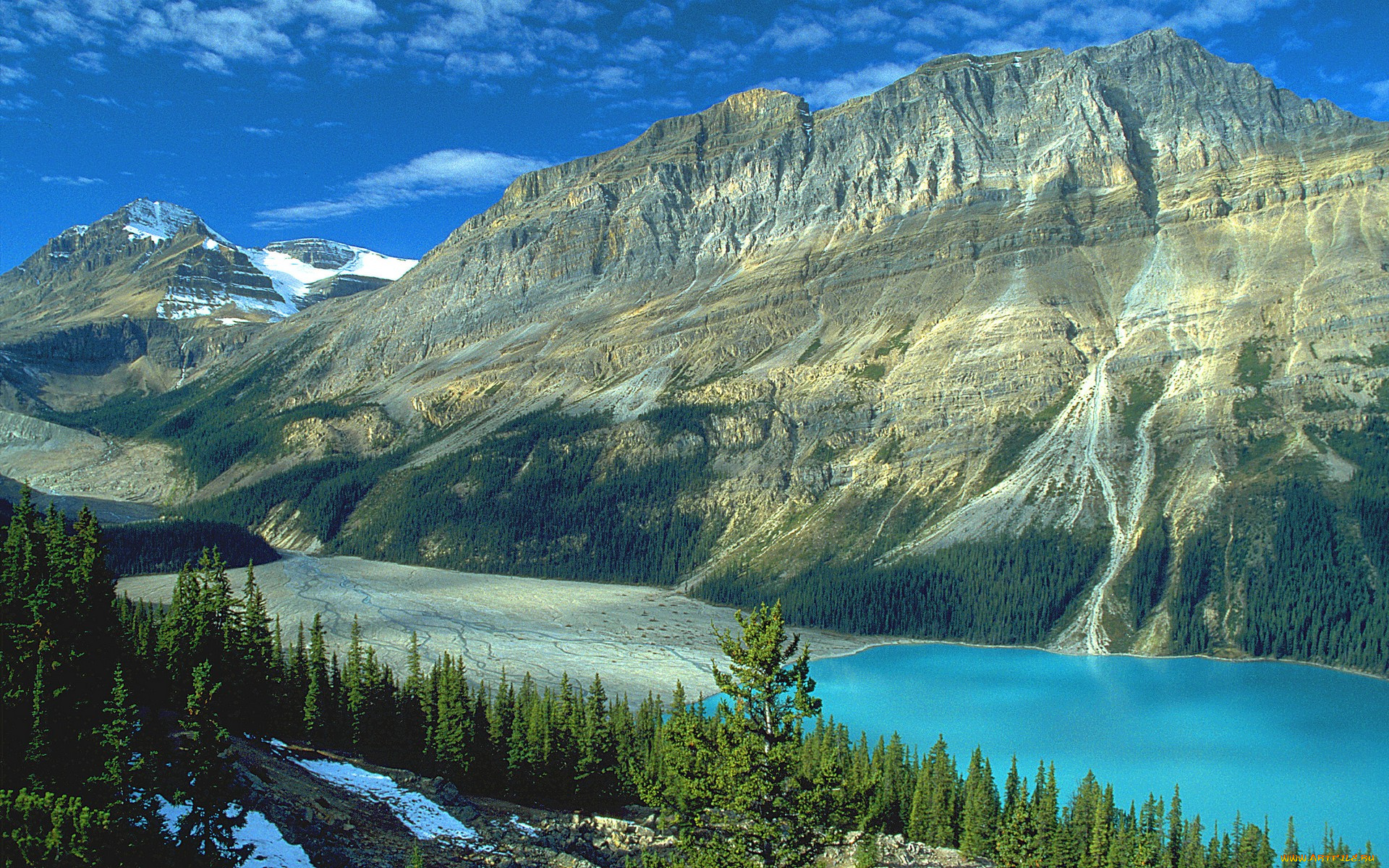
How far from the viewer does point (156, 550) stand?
13912 cm

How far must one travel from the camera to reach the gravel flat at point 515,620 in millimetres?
86875

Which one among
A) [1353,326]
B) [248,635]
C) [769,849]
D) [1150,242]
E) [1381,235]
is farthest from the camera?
[1150,242]

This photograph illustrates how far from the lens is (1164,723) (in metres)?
74.0

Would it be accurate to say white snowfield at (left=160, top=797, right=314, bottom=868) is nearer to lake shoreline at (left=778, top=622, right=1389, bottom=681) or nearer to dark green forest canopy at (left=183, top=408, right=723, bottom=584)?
lake shoreline at (left=778, top=622, right=1389, bottom=681)

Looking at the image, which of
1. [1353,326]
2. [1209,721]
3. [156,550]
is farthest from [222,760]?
[1353,326]

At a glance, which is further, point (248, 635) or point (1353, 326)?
point (1353, 326)

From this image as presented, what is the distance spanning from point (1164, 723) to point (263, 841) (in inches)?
2719

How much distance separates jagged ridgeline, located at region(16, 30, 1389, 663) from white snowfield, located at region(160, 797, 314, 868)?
93053 mm

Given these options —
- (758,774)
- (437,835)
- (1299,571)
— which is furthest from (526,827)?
(1299,571)

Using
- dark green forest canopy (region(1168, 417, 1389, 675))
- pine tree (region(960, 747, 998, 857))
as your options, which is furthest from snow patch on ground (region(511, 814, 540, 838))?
dark green forest canopy (region(1168, 417, 1389, 675))

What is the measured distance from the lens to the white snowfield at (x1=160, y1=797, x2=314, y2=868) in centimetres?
2545

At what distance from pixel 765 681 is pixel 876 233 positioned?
18306cm

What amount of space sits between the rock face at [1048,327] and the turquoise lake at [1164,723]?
1586 centimetres

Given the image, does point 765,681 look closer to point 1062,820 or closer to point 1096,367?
point 1062,820
